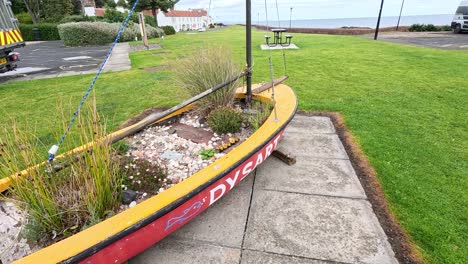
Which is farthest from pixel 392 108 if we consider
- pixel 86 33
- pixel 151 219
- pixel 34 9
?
pixel 34 9

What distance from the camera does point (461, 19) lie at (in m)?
17.8

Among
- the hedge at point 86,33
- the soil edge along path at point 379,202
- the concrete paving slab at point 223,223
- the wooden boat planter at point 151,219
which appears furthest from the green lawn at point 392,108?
the hedge at point 86,33

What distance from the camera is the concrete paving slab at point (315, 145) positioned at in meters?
3.12

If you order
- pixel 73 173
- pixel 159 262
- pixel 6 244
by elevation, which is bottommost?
pixel 159 262

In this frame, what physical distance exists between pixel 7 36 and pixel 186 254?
7921 mm

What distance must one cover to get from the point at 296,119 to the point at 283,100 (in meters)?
0.95

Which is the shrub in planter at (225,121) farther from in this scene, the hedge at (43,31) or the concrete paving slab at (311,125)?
the hedge at (43,31)

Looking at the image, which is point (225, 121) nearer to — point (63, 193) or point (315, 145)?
point (315, 145)

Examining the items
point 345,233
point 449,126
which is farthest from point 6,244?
point 449,126

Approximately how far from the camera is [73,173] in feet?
6.07

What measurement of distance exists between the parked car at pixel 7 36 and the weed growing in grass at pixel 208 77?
5.95m

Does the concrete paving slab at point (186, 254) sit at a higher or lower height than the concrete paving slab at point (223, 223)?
lower

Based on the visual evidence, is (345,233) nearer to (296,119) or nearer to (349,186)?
(349,186)

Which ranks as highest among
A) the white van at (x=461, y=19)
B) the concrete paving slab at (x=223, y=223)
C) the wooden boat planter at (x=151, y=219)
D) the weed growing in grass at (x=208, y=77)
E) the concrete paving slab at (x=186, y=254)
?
the white van at (x=461, y=19)
